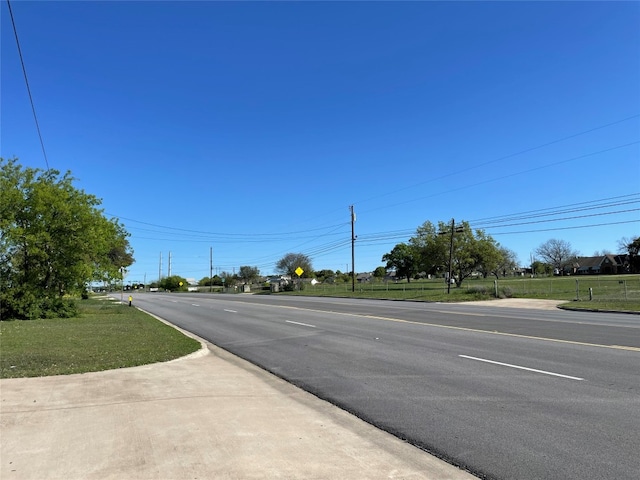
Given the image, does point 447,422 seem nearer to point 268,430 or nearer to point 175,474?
point 268,430

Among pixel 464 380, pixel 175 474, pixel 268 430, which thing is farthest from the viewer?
pixel 464 380

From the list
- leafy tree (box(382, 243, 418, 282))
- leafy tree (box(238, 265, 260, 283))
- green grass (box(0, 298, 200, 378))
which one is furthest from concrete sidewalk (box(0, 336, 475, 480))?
leafy tree (box(238, 265, 260, 283))

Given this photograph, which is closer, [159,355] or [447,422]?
[447,422]

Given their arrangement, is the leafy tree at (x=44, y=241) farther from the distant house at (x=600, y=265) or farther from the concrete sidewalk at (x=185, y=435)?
the distant house at (x=600, y=265)

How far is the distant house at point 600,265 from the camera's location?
418 ft

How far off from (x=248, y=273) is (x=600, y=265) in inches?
4136

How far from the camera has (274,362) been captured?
1030cm

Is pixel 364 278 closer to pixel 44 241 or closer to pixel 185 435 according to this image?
pixel 44 241

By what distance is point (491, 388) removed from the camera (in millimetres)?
7215

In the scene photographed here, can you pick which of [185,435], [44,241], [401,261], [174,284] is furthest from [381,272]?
[185,435]

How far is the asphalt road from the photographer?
4.64 metres

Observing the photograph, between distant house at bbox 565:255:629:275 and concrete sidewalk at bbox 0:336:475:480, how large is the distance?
470ft

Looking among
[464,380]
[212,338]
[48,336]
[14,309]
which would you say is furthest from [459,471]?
[14,309]

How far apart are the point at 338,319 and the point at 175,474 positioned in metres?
16.1
